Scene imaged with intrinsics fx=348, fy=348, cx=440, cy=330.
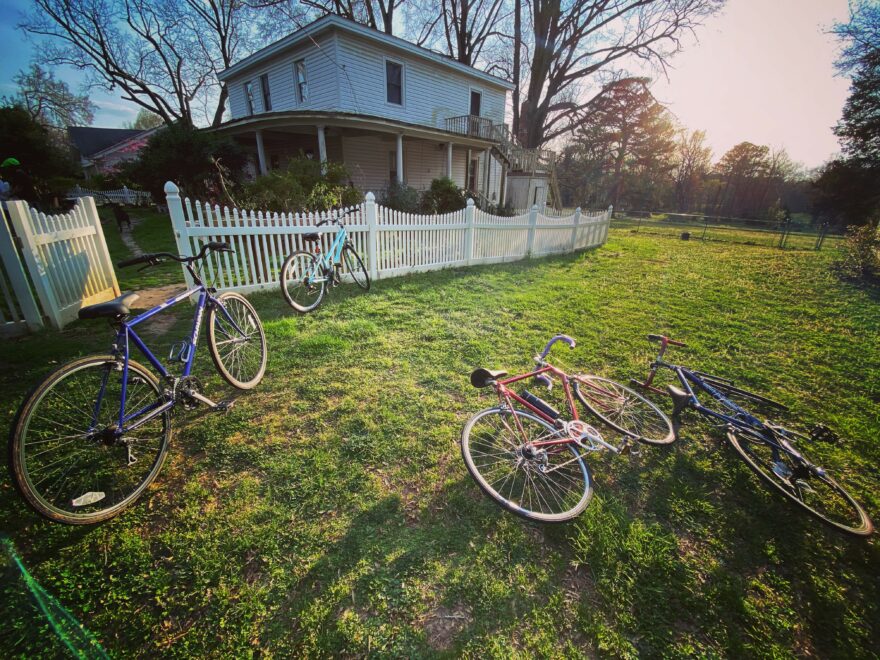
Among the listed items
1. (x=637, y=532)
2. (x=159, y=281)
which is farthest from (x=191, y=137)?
(x=637, y=532)

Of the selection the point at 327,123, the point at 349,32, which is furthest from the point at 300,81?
the point at 327,123

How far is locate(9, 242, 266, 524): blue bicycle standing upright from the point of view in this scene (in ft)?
5.61

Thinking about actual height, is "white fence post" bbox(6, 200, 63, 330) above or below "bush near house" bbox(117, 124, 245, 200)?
below

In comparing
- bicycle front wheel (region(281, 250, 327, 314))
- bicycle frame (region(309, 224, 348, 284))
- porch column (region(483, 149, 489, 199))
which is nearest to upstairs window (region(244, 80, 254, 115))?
porch column (region(483, 149, 489, 199))

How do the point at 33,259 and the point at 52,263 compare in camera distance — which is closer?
the point at 33,259

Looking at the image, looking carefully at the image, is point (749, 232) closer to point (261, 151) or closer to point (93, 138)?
point (261, 151)

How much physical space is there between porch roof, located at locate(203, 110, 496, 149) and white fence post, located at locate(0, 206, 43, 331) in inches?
384

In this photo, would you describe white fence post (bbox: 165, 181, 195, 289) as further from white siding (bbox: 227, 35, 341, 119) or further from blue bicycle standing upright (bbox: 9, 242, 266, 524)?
white siding (bbox: 227, 35, 341, 119)

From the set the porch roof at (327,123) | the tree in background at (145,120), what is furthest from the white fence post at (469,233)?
the tree in background at (145,120)

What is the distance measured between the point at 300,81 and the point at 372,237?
12.4 meters

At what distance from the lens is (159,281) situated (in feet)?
20.4

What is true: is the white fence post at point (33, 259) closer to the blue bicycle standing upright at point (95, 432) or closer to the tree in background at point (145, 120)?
the blue bicycle standing upright at point (95, 432)

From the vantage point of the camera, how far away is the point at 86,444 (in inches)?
77.1

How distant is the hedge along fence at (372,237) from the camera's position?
480 cm
